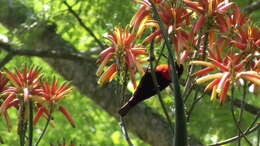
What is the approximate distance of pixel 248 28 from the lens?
→ 3141 mm

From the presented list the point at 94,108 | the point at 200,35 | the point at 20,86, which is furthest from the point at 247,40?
the point at 94,108

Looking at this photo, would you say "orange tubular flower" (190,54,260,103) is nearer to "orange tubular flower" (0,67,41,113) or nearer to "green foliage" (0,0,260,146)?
"orange tubular flower" (0,67,41,113)

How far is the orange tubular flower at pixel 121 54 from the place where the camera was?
123 inches

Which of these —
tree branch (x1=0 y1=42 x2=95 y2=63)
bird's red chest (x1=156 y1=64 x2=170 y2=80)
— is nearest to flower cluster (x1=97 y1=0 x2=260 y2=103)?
bird's red chest (x1=156 y1=64 x2=170 y2=80)

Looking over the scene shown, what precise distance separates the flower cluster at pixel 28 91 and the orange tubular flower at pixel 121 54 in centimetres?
25

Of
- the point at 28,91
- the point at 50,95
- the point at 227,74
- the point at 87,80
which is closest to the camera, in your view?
the point at 227,74

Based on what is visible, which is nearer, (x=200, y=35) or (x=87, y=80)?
(x=200, y=35)

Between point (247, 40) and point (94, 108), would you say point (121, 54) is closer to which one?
point (247, 40)

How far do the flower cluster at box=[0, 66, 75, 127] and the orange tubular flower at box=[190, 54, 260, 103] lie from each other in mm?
819

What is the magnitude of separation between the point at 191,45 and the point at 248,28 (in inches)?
14.0

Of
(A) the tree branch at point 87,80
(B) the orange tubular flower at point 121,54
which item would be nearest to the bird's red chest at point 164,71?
(B) the orange tubular flower at point 121,54

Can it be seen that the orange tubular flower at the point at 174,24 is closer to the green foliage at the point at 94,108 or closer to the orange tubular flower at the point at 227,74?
the orange tubular flower at the point at 227,74

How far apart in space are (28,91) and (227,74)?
1026mm

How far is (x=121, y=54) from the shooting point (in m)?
3.18
